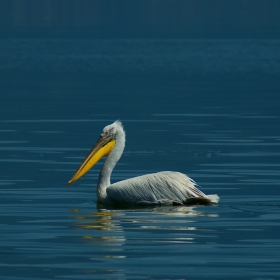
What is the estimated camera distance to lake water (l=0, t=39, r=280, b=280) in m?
9.13

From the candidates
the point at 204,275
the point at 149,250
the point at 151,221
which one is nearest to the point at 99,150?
the point at 151,221

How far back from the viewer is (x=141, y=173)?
14.2 metres

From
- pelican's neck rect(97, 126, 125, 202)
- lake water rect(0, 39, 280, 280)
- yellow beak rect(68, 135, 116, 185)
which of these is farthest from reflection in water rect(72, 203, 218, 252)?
yellow beak rect(68, 135, 116, 185)

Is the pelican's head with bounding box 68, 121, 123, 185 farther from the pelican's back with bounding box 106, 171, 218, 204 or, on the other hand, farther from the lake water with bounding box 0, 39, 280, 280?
the pelican's back with bounding box 106, 171, 218, 204

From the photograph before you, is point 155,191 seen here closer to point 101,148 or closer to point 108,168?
point 108,168

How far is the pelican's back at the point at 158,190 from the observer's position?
11.8 m

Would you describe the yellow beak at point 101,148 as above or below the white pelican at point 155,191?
above

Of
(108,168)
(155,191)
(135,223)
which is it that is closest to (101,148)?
(108,168)

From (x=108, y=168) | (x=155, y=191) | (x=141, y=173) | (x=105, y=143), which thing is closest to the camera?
(x=155, y=191)

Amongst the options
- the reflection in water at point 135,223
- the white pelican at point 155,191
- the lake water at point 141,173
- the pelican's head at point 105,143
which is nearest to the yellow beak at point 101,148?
the pelican's head at point 105,143

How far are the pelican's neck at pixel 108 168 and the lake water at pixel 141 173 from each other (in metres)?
0.15

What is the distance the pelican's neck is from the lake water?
145mm

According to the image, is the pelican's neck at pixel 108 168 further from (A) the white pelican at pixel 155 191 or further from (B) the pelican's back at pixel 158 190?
(B) the pelican's back at pixel 158 190

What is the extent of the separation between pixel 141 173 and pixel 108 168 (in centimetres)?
151
